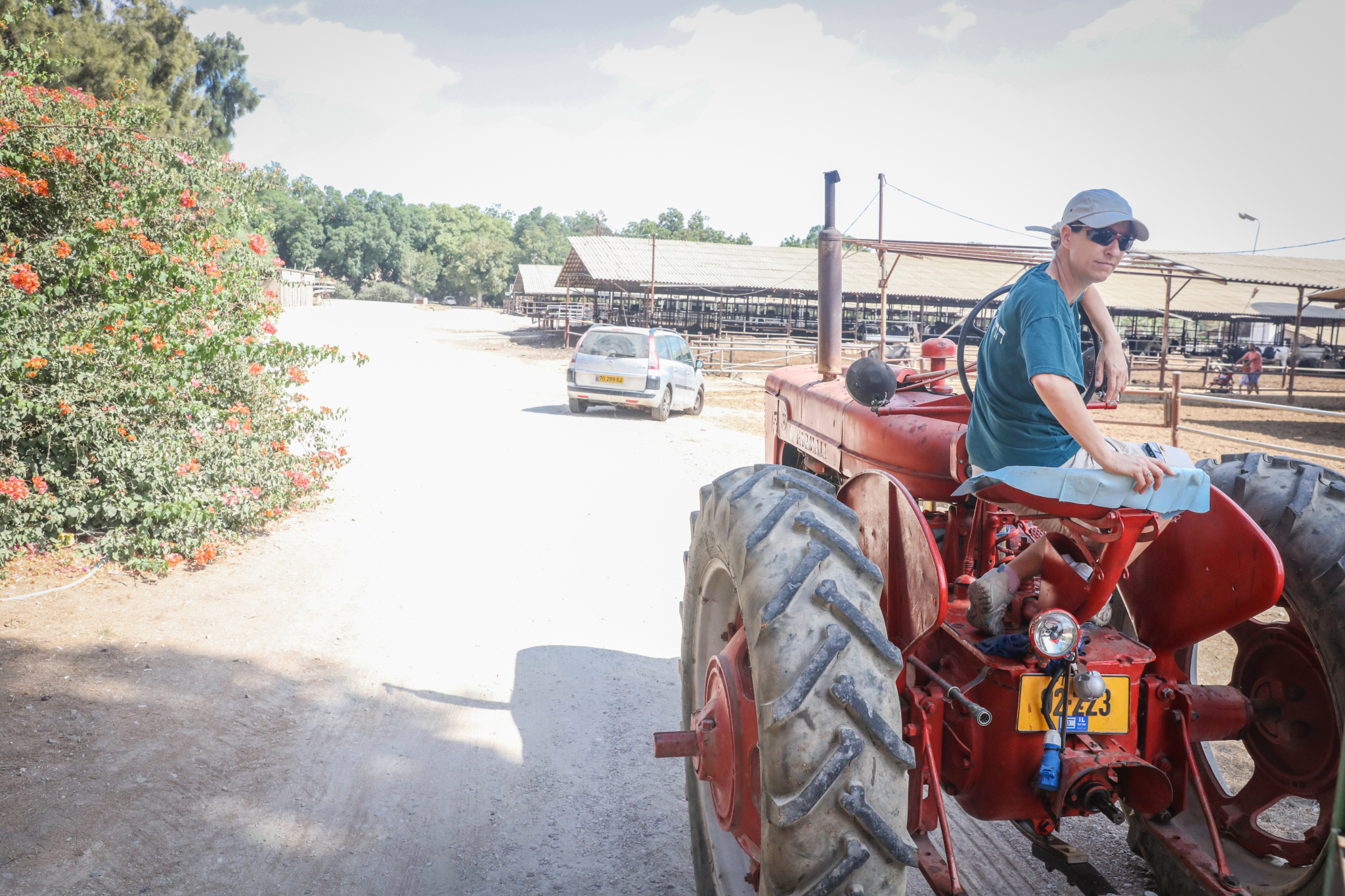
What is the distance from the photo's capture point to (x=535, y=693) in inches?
194

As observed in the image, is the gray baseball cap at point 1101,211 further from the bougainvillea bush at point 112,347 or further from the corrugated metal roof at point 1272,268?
the corrugated metal roof at point 1272,268

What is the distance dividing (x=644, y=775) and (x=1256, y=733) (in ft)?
8.03

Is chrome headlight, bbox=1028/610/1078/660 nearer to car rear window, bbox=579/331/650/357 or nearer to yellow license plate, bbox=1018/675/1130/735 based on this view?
yellow license plate, bbox=1018/675/1130/735

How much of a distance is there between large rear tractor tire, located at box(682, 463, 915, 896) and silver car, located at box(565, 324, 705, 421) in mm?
14006

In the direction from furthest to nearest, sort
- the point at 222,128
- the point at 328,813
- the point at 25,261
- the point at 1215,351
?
the point at 1215,351 → the point at 222,128 → the point at 25,261 → the point at 328,813

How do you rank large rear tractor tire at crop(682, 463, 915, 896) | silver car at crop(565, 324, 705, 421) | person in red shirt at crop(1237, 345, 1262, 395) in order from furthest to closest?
person in red shirt at crop(1237, 345, 1262, 395) → silver car at crop(565, 324, 705, 421) → large rear tractor tire at crop(682, 463, 915, 896)

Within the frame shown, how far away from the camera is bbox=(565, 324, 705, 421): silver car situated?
53.8 feet

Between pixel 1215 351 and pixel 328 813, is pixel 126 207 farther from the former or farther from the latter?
pixel 1215 351

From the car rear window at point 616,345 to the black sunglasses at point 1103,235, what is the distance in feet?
46.6

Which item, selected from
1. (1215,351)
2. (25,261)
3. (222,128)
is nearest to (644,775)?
(25,261)

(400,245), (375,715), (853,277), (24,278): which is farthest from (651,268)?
(400,245)

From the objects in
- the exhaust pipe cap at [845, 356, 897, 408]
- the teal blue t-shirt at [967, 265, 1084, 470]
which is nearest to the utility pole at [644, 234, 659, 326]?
the exhaust pipe cap at [845, 356, 897, 408]

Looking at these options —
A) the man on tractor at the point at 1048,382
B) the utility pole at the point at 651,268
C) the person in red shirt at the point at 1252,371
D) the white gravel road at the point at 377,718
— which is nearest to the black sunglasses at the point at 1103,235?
the man on tractor at the point at 1048,382

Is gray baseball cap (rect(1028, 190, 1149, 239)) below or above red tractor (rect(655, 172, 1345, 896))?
above
